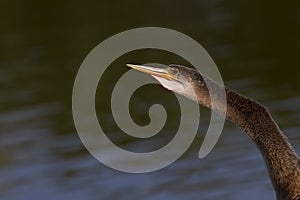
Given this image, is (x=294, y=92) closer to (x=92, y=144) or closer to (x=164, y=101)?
(x=164, y=101)

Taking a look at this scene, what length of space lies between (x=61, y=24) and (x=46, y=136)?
113 inches

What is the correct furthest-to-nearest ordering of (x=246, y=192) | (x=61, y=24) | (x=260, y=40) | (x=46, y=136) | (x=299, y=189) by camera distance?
(x=61, y=24) → (x=260, y=40) → (x=46, y=136) → (x=246, y=192) → (x=299, y=189)

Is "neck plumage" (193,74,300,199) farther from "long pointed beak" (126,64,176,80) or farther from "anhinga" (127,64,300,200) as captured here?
"long pointed beak" (126,64,176,80)

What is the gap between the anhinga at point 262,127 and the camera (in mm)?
5266

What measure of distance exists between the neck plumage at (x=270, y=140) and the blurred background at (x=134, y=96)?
252 cm

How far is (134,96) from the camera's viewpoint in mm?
9812

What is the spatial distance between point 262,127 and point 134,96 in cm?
451

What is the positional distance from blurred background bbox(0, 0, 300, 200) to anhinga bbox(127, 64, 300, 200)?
2526mm

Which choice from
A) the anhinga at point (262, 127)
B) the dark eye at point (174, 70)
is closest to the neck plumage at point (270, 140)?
the anhinga at point (262, 127)

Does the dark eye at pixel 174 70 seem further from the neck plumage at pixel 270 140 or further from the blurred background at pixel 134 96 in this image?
the blurred background at pixel 134 96

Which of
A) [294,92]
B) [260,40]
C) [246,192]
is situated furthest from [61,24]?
[246,192]

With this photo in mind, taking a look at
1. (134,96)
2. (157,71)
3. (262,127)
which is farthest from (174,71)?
(134,96)

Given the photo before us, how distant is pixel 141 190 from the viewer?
8227 mm

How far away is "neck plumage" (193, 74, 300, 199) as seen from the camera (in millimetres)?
5258
